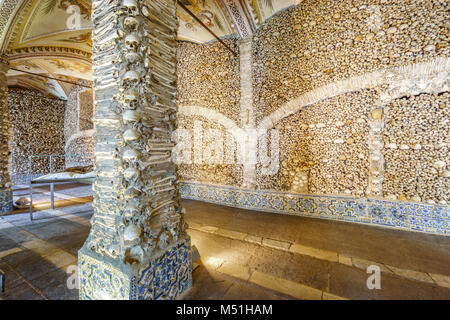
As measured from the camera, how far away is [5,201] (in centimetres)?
407

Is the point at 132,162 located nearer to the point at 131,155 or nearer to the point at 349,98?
the point at 131,155

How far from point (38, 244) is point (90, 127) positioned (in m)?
7.88

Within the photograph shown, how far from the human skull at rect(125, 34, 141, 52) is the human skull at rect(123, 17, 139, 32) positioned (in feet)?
0.23

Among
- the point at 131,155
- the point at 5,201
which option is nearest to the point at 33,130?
the point at 5,201

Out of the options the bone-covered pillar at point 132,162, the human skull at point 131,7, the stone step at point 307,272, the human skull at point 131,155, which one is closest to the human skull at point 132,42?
the bone-covered pillar at point 132,162

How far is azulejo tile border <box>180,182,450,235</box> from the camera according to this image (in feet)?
9.35

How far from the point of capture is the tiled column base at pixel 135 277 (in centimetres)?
122

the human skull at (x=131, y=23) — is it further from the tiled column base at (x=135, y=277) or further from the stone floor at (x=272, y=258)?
the stone floor at (x=272, y=258)

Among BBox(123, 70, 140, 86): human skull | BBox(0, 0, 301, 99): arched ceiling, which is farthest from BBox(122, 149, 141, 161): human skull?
BBox(0, 0, 301, 99): arched ceiling

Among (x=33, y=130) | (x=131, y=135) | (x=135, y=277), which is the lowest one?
(x=135, y=277)

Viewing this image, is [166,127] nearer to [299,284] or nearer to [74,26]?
[299,284]

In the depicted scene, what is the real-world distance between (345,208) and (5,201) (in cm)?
697

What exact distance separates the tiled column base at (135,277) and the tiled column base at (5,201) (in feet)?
14.5

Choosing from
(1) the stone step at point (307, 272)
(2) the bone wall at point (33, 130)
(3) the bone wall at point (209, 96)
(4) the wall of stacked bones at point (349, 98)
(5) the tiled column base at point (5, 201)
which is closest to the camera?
(1) the stone step at point (307, 272)
